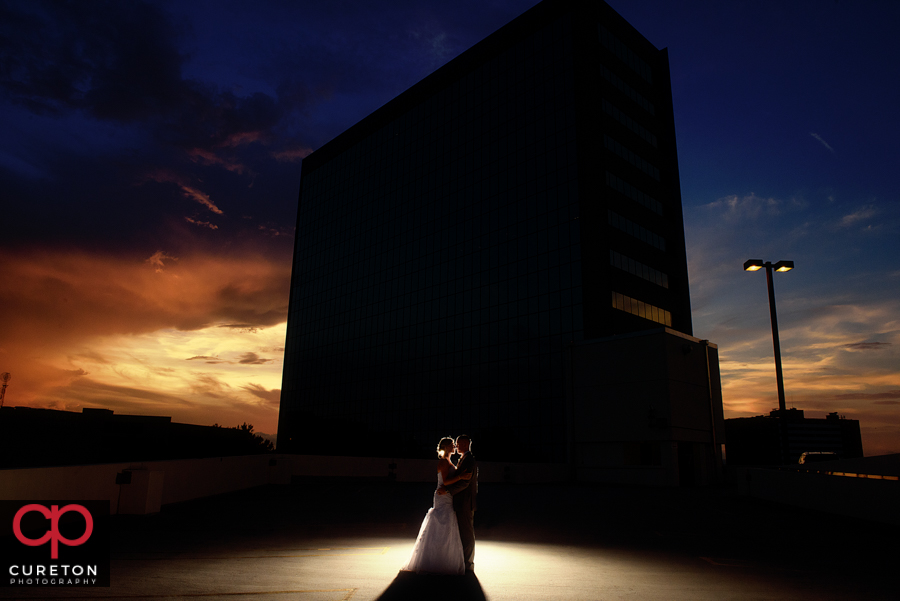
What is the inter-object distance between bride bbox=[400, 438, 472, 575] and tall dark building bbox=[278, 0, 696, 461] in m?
43.4

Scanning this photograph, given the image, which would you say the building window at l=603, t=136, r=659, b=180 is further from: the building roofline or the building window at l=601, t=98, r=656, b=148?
the building roofline

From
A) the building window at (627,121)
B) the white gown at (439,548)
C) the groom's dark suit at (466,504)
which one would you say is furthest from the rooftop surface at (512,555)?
the building window at (627,121)

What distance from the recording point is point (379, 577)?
8328mm

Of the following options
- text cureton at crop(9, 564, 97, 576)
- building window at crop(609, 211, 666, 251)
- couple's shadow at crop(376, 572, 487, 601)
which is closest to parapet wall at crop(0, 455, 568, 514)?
text cureton at crop(9, 564, 97, 576)

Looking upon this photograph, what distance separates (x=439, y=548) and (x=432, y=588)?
3.27ft

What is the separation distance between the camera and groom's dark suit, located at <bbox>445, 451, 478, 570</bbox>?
918cm

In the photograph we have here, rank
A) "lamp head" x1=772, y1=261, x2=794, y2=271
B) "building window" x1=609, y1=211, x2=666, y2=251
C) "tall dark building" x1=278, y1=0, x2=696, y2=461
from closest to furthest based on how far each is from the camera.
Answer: "lamp head" x1=772, y1=261, x2=794, y2=271
"tall dark building" x1=278, y1=0, x2=696, y2=461
"building window" x1=609, y1=211, x2=666, y2=251

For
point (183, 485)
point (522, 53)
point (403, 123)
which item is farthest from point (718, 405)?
point (403, 123)

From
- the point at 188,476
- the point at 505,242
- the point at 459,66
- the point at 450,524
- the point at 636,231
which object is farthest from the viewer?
the point at 459,66

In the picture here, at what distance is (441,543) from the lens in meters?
8.85

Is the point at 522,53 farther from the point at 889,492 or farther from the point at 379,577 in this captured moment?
the point at 379,577

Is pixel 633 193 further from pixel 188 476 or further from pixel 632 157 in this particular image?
pixel 188 476

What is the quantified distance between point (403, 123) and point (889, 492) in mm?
77325

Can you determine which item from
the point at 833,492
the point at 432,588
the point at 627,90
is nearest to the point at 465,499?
the point at 432,588
